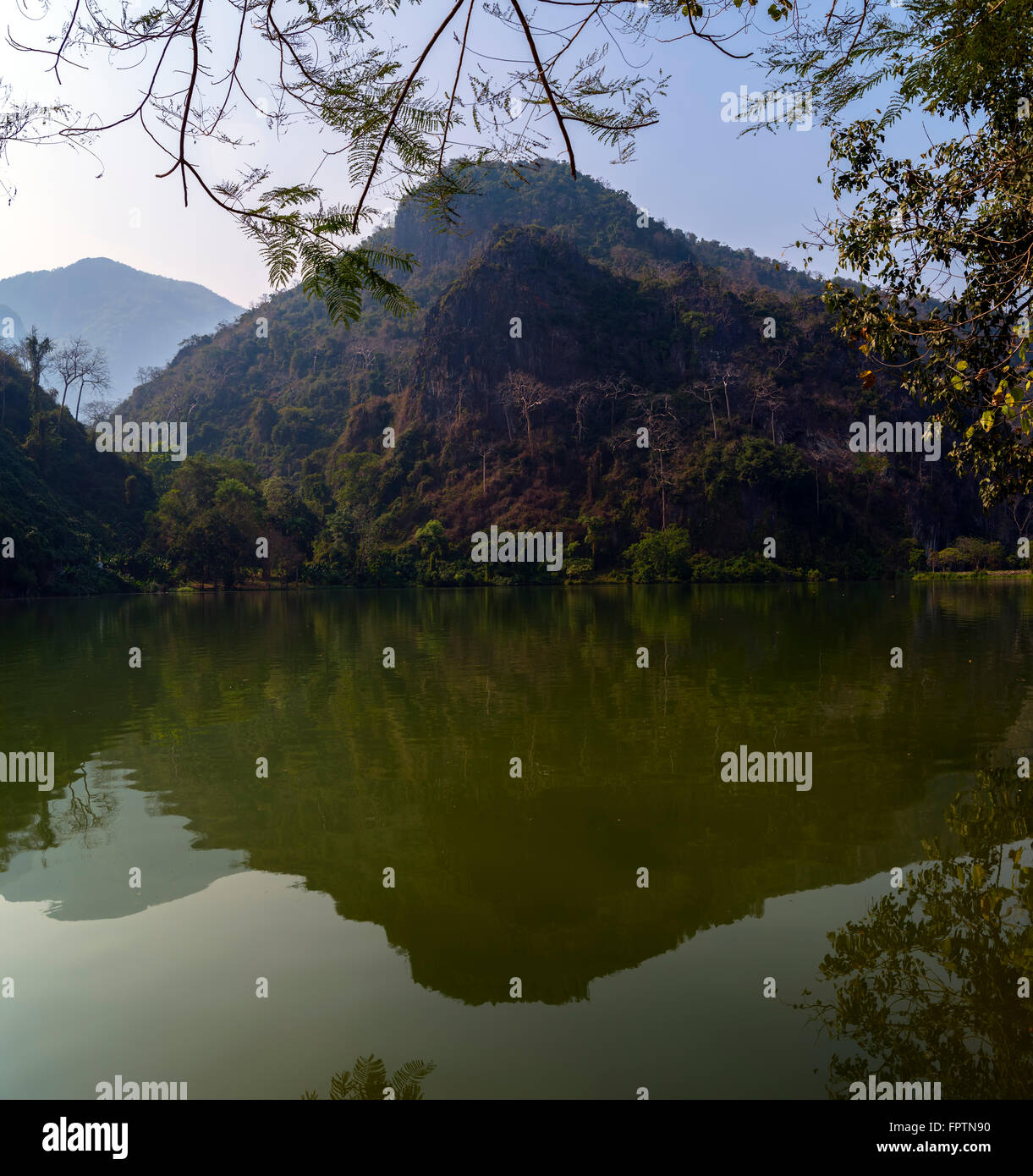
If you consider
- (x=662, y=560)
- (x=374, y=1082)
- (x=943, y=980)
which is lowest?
(x=374, y=1082)

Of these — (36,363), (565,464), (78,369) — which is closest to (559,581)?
(565,464)

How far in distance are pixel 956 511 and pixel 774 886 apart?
262ft

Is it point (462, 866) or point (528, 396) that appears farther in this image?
point (528, 396)

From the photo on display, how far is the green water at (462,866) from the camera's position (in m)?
3.85

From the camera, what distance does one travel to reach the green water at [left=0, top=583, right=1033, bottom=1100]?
3.85 meters

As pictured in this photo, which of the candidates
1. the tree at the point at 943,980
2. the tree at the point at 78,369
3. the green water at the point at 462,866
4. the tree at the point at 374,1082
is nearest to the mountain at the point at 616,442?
the tree at the point at 78,369

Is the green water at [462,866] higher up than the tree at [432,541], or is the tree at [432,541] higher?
the tree at [432,541]

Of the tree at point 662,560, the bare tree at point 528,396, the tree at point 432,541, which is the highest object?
the bare tree at point 528,396

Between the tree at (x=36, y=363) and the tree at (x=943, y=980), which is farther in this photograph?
the tree at (x=36, y=363)

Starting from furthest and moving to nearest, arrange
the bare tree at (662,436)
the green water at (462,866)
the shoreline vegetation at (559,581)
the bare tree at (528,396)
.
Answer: the bare tree at (528,396) < the bare tree at (662,436) < the shoreline vegetation at (559,581) < the green water at (462,866)

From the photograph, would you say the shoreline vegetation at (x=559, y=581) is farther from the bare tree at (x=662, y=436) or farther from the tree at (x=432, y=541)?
the bare tree at (x=662, y=436)

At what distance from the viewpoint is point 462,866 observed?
5.99 meters

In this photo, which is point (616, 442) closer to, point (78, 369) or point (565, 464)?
point (565, 464)

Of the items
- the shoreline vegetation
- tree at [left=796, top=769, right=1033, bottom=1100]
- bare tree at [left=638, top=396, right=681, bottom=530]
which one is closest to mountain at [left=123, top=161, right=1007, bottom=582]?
bare tree at [left=638, top=396, right=681, bottom=530]
